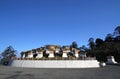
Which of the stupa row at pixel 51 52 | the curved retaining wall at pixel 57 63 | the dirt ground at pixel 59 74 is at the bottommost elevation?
the dirt ground at pixel 59 74

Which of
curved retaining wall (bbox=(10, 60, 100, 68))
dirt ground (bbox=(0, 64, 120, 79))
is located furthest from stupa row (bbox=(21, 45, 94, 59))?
dirt ground (bbox=(0, 64, 120, 79))

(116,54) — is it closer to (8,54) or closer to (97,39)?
(97,39)

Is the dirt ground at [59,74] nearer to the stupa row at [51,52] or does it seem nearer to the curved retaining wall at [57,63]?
the curved retaining wall at [57,63]

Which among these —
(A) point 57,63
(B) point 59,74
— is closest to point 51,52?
(A) point 57,63

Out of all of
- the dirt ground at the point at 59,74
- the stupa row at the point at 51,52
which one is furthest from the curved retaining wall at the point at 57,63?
the dirt ground at the point at 59,74

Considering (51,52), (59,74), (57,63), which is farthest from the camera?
(51,52)

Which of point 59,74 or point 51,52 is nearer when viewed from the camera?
point 59,74

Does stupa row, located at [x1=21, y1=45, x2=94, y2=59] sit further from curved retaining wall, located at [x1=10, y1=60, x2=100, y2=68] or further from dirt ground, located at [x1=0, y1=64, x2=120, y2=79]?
dirt ground, located at [x1=0, y1=64, x2=120, y2=79]

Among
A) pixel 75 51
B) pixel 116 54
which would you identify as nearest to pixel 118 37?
pixel 116 54

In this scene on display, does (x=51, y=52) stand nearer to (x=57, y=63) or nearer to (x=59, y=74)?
(x=57, y=63)

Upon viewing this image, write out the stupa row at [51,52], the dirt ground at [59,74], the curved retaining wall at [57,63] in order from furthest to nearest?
the stupa row at [51,52]
the curved retaining wall at [57,63]
the dirt ground at [59,74]

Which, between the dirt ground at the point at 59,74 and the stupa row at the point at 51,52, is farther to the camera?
the stupa row at the point at 51,52

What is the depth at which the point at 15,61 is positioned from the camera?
35.1 meters

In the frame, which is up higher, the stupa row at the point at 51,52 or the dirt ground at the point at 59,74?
the stupa row at the point at 51,52
